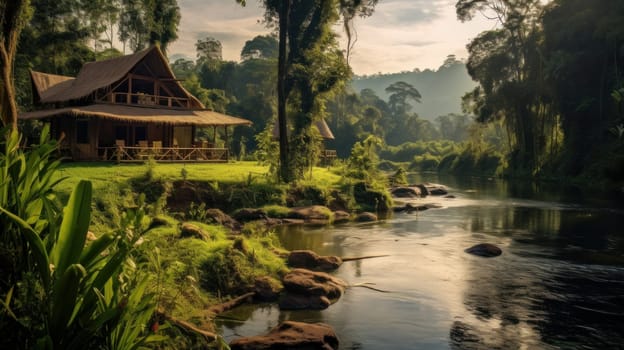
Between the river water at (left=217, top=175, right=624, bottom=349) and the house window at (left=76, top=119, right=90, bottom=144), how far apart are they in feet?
50.7

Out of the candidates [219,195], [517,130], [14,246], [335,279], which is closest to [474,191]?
[517,130]

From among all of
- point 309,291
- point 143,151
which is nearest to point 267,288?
point 309,291

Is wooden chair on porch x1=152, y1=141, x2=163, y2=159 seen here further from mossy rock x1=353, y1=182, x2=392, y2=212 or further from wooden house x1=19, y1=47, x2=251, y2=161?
mossy rock x1=353, y1=182, x2=392, y2=212

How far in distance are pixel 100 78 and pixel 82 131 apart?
11.2 ft

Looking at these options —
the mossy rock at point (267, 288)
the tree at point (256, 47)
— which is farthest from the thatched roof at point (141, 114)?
the tree at point (256, 47)

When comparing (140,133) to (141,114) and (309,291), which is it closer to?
(141,114)

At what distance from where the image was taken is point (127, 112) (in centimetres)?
2539

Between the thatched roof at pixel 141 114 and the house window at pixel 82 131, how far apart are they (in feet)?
4.63

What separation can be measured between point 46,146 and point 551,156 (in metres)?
44.6

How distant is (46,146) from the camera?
4098 mm

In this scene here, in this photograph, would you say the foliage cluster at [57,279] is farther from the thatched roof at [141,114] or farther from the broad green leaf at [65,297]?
the thatched roof at [141,114]

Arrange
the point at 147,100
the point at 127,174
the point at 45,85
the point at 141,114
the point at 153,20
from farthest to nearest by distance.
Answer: the point at 153,20, the point at 45,85, the point at 147,100, the point at 141,114, the point at 127,174

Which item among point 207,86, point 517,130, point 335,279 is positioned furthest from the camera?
point 207,86

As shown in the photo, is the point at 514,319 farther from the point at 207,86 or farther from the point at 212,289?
the point at 207,86
